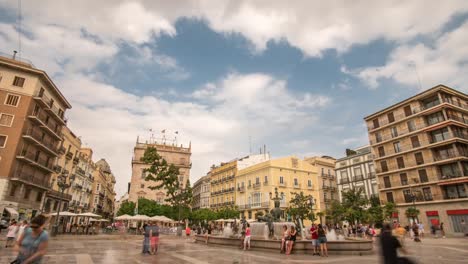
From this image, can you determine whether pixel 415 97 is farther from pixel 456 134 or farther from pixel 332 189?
pixel 332 189

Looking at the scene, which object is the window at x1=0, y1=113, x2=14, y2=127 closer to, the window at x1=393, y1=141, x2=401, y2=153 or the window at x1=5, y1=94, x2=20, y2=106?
the window at x1=5, y1=94, x2=20, y2=106

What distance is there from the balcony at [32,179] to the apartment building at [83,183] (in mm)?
10585

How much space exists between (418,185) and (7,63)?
51.6 m

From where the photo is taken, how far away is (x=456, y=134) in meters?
34.2

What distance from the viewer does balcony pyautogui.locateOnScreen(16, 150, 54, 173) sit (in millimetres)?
29177

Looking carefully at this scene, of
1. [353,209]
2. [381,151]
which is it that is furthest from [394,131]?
[353,209]

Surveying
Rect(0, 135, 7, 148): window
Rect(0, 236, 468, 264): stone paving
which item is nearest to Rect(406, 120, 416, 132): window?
Rect(0, 236, 468, 264): stone paving

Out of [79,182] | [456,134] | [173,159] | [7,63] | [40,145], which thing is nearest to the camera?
[7,63]

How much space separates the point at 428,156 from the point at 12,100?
166 ft

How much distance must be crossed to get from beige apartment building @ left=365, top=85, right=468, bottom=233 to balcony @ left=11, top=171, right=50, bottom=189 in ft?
142

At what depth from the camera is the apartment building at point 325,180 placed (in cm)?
5041

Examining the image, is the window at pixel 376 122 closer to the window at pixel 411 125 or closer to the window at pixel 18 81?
the window at pixel 411 125

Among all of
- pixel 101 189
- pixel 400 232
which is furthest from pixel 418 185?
pixel 101 189

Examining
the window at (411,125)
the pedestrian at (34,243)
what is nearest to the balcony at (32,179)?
the pedestrian at (34,243)
